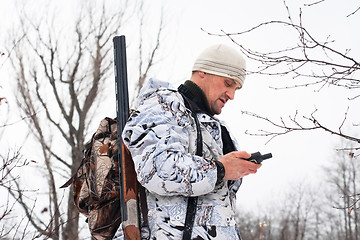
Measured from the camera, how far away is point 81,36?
1052cm

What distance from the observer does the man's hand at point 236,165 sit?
1771 mm

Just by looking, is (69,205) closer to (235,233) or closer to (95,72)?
(95,72)

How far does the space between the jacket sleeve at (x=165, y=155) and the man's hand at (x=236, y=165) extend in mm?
70

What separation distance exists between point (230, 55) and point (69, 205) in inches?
297

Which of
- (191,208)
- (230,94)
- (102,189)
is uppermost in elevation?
(230,94)

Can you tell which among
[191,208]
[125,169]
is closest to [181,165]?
[191,208]

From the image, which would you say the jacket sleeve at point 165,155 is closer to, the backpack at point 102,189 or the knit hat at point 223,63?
the backpack at point 102,189

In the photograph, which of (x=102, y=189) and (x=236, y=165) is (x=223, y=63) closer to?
(x=236, y=165)

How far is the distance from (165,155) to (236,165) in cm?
31

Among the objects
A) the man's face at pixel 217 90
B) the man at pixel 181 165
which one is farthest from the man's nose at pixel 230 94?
the man at pixel 181 165

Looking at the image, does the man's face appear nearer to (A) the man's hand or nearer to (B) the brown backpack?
(A) the man's hand

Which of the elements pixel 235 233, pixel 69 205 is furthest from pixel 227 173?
pixel 69 205

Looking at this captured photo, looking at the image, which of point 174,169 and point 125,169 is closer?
point 174,169

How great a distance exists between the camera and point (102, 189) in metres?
1.91
